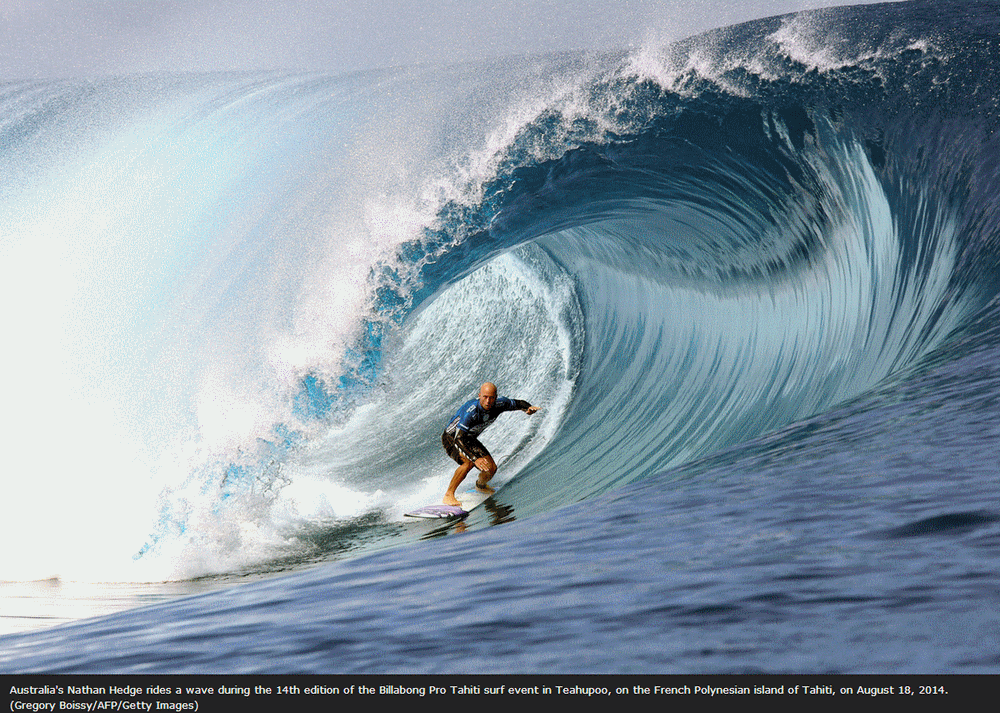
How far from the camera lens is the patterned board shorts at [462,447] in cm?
746

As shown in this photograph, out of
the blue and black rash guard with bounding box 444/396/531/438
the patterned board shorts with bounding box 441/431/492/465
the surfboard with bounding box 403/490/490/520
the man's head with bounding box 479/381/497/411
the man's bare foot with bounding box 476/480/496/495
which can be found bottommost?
the surfboard with bounding box 403/490/490/520

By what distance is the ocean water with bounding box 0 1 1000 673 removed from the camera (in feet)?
12.6

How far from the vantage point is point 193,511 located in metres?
7.33

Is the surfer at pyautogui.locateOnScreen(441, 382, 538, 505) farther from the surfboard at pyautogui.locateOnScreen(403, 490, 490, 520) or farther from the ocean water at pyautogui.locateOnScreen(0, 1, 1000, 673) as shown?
the ocean water at pyautogui.locateOnScreen(0, 1, 1000, 673)

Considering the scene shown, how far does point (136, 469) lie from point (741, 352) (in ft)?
18.1

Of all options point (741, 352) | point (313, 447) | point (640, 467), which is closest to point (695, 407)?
point (741, 352)

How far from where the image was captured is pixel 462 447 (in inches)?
294

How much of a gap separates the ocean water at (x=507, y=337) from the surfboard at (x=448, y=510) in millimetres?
184

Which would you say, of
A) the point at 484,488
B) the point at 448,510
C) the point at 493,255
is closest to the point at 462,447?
the point at 484,488

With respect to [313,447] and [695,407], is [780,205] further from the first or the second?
[313,447]

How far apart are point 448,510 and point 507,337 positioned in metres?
4.54

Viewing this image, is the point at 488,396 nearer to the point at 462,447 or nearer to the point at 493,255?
the point at 462,447

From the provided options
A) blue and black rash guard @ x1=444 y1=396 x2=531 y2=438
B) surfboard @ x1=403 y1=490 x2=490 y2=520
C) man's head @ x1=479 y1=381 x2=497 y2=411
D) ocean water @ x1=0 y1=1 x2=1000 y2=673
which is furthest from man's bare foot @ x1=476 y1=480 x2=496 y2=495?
man's head @ x1=479 y1=381 x2=497 y2=411

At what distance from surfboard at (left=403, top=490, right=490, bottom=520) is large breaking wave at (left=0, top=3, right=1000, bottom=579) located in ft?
0.96
